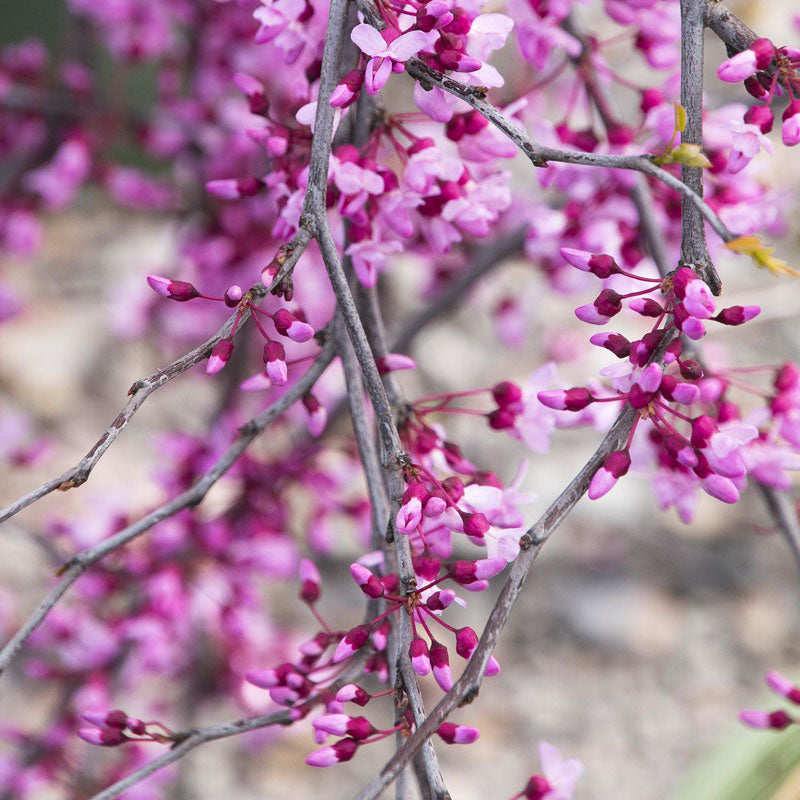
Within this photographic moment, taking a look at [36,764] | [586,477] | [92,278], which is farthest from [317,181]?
[92,278]

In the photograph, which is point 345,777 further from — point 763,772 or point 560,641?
point 763,772

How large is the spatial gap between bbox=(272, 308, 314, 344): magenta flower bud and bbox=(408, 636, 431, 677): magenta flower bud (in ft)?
0.67

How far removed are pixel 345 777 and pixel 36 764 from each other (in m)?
0.70

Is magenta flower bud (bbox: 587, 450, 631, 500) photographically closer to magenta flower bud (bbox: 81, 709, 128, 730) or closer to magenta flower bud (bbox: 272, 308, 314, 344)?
magenta flower bud (bbox: 272, 308, 314, 344)

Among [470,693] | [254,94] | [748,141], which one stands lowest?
[470,693]

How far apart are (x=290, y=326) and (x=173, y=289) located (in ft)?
0.27

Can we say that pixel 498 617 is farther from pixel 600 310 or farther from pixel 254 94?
pixel 254 94

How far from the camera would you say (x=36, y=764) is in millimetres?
1216

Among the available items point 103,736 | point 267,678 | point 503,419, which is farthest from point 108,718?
point 503,419

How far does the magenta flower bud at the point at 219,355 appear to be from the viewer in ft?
1.65

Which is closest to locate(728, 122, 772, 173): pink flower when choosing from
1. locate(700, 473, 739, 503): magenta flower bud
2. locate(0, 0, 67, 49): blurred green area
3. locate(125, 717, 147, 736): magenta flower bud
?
locate(700, 473, 739, 503): magenta flower bud

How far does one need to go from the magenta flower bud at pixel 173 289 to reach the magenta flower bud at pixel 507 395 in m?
0.28

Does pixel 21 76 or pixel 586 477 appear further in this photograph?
pixel 21 76

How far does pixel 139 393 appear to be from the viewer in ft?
1.54
